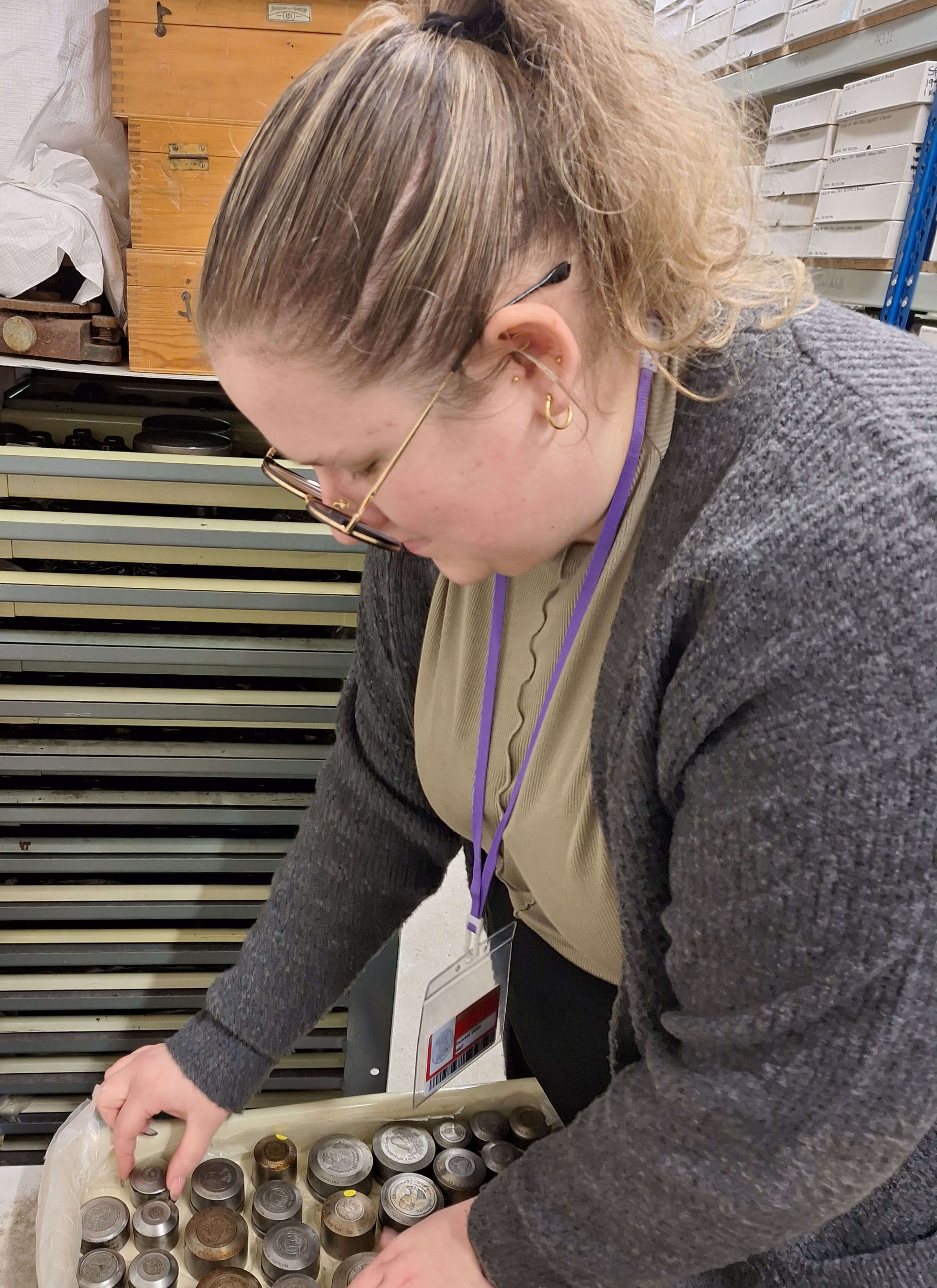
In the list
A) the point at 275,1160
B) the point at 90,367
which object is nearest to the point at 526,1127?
the point at 275,1160

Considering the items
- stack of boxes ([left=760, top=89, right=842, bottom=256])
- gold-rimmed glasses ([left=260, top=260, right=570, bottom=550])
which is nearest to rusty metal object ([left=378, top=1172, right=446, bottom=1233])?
gold-rimmed glasses ([left=260, top=260, right=570, bottom=550])

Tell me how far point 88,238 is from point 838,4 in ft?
4.07

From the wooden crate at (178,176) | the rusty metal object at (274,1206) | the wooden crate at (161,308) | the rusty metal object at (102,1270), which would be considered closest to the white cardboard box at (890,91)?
the wooden crate at (178,176)

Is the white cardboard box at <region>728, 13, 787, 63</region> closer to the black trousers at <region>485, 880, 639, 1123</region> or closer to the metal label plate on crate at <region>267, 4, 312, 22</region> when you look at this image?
the metal label plate on crate at <region>267, 4, 312, 22</region>

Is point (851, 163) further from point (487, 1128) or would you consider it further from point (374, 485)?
point (487, 1128)

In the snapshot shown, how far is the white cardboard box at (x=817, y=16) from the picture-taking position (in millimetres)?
1583

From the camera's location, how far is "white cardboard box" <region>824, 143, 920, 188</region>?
4.83ft

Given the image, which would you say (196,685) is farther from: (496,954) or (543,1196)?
(543,1196)

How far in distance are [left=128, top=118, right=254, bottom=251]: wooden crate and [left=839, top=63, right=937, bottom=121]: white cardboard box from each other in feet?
3.11

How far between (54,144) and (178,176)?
0.25 m

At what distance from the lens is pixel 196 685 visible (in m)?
1.47

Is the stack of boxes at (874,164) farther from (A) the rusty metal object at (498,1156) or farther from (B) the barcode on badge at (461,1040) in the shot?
(A) the rusty metal object at (498,1156)

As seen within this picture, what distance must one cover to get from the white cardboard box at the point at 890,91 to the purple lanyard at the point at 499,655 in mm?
1104

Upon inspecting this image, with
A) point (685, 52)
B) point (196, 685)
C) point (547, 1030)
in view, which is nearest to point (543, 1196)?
point (547, 1030)
